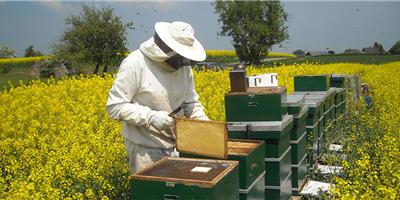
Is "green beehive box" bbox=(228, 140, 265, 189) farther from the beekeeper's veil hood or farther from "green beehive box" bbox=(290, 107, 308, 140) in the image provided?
"green beehive box" bbox=(290, 107, 308, 140)

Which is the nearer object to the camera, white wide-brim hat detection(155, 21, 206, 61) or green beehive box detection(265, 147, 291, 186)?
white wide-brim hat detection(155, 21, 206, 61)

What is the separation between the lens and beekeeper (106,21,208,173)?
384 centimetres

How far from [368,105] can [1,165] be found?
9.46m

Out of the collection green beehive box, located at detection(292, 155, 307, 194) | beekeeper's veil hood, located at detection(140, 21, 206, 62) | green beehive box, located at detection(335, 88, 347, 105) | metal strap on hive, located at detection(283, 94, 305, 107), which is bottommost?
green beehive box, located at detection(292, 155, 307, 194)

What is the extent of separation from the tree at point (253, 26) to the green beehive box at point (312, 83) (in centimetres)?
3278

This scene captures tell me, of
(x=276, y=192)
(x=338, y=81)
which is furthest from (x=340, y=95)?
(x=276, y=192)

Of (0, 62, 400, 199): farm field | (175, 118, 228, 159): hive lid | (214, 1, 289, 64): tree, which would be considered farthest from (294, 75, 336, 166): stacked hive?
(214, 1, 289, 64): tree

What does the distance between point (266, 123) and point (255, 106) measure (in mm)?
245

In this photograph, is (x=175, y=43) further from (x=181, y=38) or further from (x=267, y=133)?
(x=267, y=133)

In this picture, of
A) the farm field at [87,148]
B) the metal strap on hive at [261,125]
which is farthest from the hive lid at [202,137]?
the metal strap on hive at [261,125]

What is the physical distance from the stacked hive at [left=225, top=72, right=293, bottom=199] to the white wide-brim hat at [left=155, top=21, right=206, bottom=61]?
1261 mm

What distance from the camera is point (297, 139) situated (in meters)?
5.83

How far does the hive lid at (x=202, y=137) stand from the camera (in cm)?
365

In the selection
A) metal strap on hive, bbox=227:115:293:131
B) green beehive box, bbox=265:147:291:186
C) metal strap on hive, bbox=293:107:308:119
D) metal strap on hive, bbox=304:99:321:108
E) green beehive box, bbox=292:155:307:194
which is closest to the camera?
metal strap on hive, bbox=227:115:293:131
